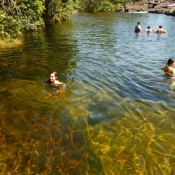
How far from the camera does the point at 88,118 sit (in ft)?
25.9

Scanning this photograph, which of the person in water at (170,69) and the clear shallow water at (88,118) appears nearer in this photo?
the clear shallow water at (88,118)

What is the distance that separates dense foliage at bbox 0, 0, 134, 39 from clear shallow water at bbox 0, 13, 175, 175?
3497 mm

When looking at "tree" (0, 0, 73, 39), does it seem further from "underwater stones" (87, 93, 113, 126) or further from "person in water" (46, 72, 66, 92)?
"underwater stones" (87, 93, 113, 126)

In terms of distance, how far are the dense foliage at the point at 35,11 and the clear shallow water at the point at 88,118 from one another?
3.50 metres

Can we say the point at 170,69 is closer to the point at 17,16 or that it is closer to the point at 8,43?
the point at 17,16

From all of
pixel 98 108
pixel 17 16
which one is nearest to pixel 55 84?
pixel 98 108

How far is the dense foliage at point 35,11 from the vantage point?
1641 centimetres

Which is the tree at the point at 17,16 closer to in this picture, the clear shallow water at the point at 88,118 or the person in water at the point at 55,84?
the clear shallow water at the point at 88,118

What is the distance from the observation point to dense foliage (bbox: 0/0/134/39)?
16406 millimetres

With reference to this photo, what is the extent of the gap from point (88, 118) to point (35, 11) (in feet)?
45.8

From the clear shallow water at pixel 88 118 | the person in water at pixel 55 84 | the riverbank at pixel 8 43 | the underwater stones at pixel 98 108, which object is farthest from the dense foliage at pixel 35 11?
the underwater stones at pixel 98 108

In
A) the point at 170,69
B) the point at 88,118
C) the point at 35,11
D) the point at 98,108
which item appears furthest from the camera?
the point at 35,11

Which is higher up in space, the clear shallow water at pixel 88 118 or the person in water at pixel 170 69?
the person in water at pixel 170 69

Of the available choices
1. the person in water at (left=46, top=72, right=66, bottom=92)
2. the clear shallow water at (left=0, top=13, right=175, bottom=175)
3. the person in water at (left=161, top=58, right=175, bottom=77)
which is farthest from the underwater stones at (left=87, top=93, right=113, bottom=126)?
the person in water at (left=161, top=58, right=175, bottom=77)
